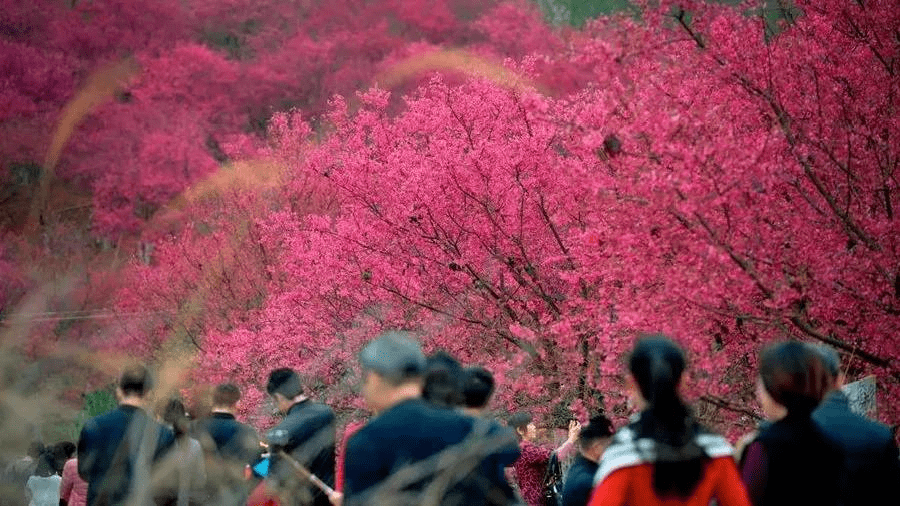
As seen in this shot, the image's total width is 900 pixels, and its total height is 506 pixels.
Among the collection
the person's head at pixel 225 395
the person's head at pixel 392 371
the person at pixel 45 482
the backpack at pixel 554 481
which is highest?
the person's head at pixel 392 371

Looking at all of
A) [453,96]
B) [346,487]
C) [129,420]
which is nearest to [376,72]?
[453,96]

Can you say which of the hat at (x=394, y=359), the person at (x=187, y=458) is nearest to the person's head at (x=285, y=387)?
the person at (x=187, y=458)

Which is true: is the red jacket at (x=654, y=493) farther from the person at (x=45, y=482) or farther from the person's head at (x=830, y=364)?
the person at (x=45, y=482)

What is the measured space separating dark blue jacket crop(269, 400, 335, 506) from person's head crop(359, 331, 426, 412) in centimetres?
206

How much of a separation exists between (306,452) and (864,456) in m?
3.17

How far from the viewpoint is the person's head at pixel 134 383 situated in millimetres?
5969

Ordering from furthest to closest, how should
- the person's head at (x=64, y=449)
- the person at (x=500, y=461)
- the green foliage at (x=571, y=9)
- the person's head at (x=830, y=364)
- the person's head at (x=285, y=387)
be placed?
the green foliage at (x=571, y=9) < the person's head at (x=64, y=449) < the person's head at (x=285, y=387) < the person's head at (x=830, y=364) < the person at (x=500, y=461)

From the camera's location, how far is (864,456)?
167 inches

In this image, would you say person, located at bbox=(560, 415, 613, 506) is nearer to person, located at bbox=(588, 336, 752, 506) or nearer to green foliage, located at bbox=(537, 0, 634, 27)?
A: person, located at bbox=(588, 336, 752, 506)

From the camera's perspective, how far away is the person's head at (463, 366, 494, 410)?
595 centimetres

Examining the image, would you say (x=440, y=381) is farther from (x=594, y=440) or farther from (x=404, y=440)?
(x=594, y=440)

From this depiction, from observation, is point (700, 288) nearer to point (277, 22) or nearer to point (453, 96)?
point (453, 96)

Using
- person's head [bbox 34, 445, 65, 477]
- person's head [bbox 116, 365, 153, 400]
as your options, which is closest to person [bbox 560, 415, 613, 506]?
person's head [bbox 116, 365, 153, 400]

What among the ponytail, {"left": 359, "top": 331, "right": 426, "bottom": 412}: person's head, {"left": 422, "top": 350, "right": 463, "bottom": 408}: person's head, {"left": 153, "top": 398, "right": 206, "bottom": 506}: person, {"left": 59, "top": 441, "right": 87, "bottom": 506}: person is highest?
the ponytail
